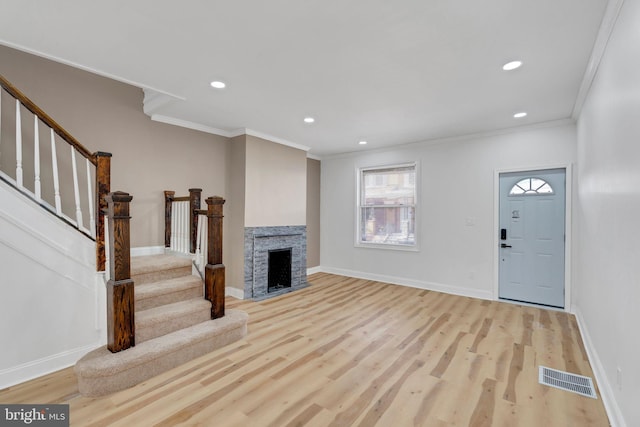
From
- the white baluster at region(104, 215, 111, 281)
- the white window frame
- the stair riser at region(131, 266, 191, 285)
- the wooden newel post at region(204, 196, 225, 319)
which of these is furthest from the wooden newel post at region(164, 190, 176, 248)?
the white window frame

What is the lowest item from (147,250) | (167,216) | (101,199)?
(147,250)

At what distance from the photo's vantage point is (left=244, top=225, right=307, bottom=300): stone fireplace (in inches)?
179

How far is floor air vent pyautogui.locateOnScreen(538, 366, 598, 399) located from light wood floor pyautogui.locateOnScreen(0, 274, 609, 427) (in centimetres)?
8

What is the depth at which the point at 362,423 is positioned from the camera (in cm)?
184

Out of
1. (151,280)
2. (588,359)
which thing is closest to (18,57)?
(151,280)

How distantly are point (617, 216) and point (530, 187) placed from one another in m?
2.76

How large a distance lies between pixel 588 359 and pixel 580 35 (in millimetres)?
2853

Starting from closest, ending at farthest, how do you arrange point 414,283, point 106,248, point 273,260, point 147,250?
point 106,248 → point 147,250 → point 273,260 → point 414,283

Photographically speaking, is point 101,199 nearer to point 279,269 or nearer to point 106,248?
point 106,248

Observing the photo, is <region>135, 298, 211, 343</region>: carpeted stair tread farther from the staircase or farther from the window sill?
the window sill

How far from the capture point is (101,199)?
259 centimetres

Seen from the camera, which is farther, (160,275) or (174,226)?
(174,226)

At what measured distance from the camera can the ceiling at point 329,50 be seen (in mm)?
1898

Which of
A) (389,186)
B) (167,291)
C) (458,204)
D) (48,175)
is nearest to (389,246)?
(389,186)
